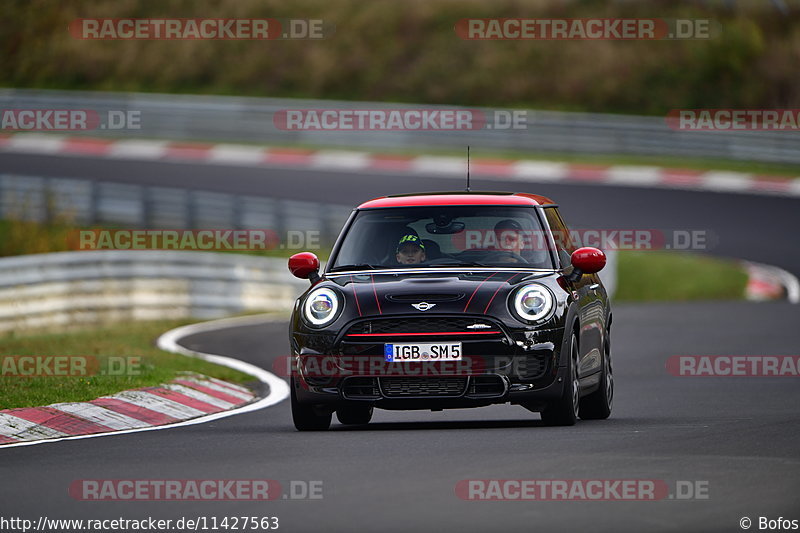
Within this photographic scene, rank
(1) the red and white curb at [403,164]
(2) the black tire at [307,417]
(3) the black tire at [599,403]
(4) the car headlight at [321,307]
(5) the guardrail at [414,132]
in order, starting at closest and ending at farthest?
(4) the car headlight at [321,307]
(2) the black tire at [307,417]
(3) the black tire at [599,403]
(1) the red and white curb at [403,164]
(5) the guardrail at [414,132]

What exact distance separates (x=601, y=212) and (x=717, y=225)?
2.25 m

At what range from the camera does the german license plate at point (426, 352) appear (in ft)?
32.7

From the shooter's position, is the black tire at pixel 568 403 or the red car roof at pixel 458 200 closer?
the black tire at pixel 568 403

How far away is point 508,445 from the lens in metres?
9.26

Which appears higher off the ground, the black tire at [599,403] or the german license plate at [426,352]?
the german license plate at [426,352]

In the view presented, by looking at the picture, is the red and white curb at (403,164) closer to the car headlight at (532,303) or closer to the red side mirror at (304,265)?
the red side mirror at (304,265)

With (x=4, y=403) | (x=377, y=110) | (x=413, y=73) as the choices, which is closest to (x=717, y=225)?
(x=377, y=110)

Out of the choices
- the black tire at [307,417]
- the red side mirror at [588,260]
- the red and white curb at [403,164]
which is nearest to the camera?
the black tire at [307,417]

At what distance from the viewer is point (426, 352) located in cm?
998

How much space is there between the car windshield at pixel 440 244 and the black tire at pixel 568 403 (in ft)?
2.31

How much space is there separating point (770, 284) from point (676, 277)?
6.16 feet

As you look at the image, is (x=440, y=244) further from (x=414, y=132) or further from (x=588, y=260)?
(x=414, y=132)

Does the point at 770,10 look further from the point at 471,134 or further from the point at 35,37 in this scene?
the point at 35,37

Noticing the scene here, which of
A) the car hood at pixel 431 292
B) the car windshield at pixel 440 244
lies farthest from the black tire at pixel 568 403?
the car windshield at pixel 440 244
